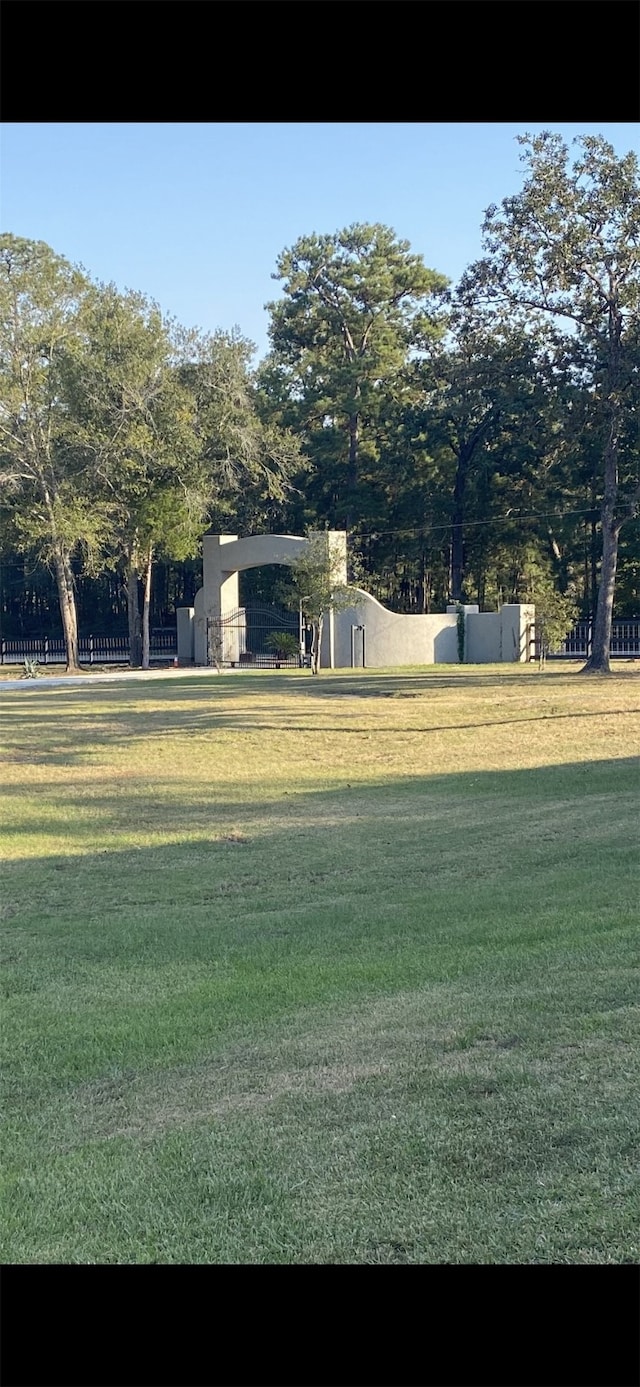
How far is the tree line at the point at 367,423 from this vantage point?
30.2m

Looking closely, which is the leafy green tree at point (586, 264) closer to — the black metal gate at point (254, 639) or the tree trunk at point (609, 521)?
the tree trunk at point (609, 521)

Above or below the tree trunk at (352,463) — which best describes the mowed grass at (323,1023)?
below

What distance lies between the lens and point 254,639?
139ft

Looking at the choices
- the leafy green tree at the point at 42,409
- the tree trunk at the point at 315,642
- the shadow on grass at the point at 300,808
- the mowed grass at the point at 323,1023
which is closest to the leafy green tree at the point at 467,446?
the tree trunk at the point at 315,642

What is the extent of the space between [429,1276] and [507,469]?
47803 mm


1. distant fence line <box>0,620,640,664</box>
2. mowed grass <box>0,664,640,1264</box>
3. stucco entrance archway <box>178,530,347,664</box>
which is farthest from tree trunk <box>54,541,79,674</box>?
mowed grass <box>0,664,640,1264</box>

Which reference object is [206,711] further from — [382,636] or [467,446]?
[467,446]

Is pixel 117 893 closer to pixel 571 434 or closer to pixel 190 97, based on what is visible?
pixel 190 97

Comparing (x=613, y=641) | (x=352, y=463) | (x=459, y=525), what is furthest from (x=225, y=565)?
(x=613, y=641)

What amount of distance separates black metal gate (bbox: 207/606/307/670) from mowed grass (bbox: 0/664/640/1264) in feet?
76.7

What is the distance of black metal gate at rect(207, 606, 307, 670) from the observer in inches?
1494

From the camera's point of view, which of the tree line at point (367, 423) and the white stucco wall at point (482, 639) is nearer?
the tree line at point (367, 423)

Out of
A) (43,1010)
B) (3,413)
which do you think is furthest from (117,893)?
(3,413)

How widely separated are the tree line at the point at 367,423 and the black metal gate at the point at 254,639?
1.59m
